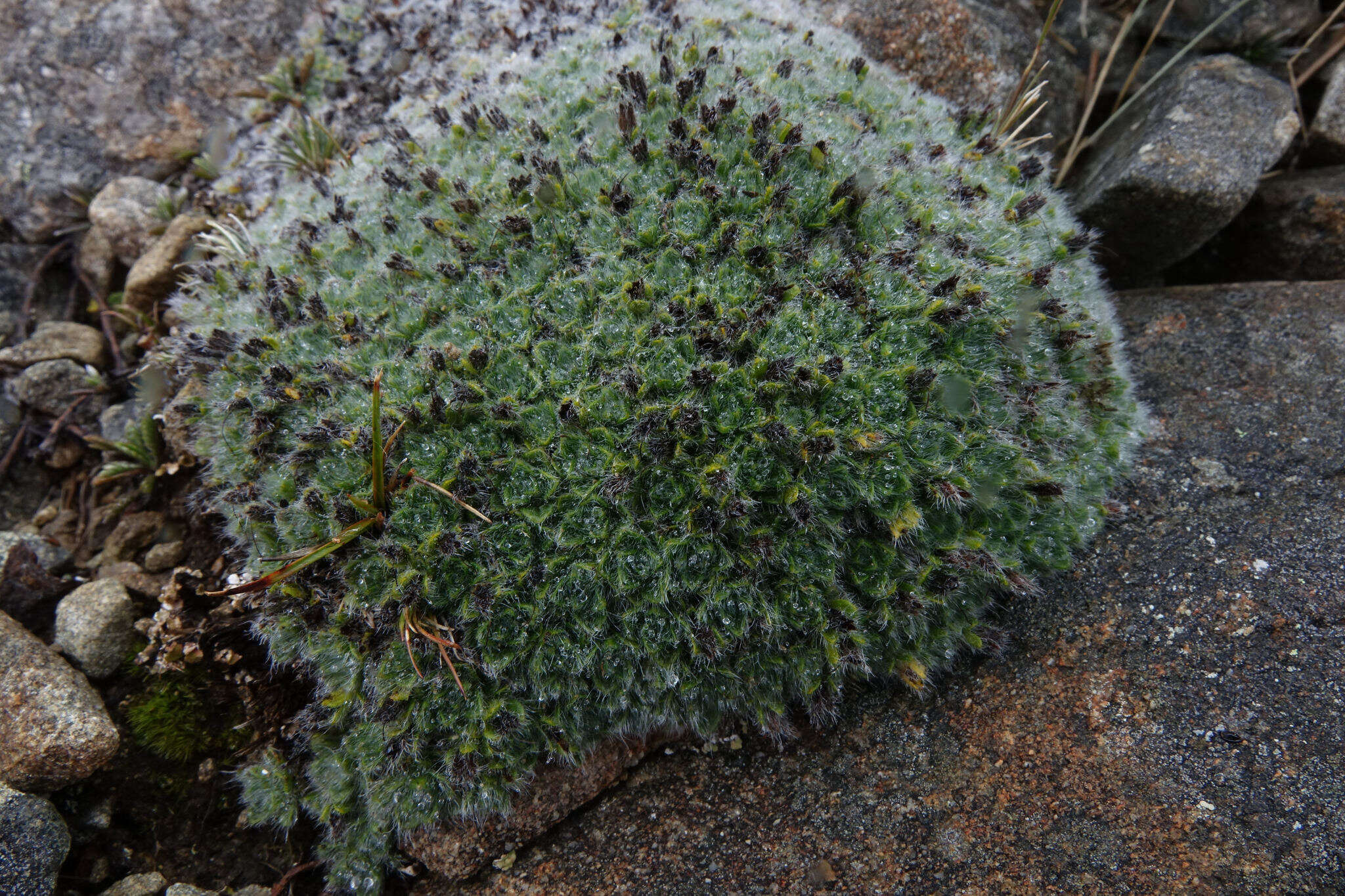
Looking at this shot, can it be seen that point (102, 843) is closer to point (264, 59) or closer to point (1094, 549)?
point (1094, 549)

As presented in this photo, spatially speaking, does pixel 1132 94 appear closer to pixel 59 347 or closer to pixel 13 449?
pixel 59 347

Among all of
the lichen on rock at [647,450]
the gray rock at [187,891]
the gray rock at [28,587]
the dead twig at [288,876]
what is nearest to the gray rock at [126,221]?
the lichen on rock at [647,450]

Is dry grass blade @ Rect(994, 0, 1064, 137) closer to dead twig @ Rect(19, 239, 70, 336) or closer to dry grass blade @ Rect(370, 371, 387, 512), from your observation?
dry grass blade @ Rect(370, 371, 387, 512)

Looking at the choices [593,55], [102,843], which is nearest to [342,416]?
[102,843]

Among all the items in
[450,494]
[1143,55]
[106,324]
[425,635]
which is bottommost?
[106,324]

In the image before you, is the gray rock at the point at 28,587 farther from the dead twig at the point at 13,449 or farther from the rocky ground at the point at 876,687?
the dead twig at the point at 13,449

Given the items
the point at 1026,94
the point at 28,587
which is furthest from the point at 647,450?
the point at 28,587

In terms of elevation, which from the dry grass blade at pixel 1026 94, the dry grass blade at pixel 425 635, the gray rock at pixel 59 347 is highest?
the dry grass blade at pixel 1026 94
